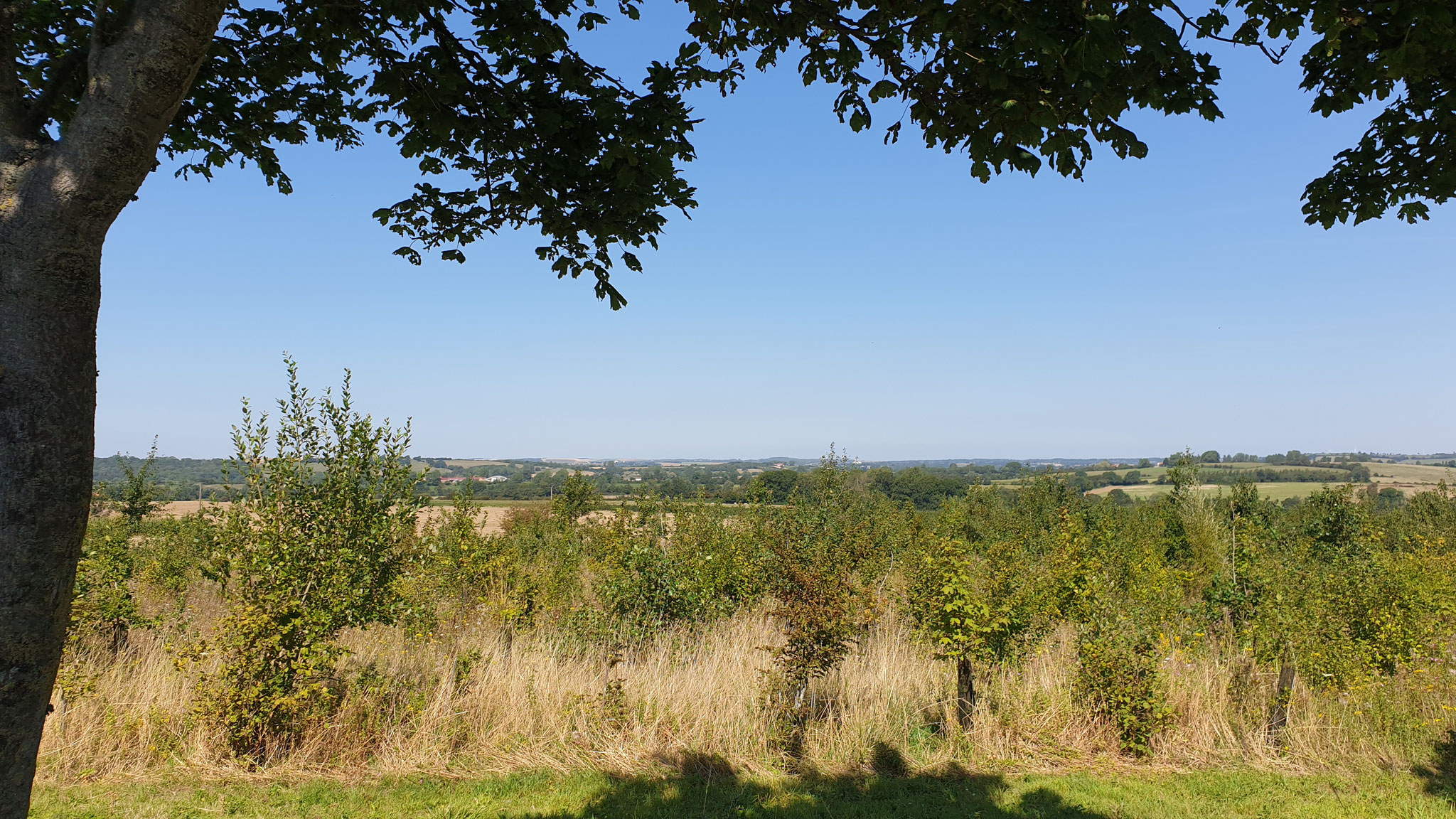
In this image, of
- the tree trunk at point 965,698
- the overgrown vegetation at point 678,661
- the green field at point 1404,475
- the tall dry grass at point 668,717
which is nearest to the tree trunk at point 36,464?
the overgrown vegetation at point 678,661

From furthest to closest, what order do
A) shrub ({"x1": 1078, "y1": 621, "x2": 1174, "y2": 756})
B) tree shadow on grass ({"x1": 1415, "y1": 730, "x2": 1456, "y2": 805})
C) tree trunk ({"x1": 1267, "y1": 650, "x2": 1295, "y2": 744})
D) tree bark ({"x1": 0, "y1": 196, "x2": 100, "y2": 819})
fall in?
tree trunk ({"x1": 1267, "y1": 650, "x2": 1295, "y2": 744})
shrub ({"x1": 1078, "y1": 621, "x2": 1174, "y2": 756})
tree shadow on grass ({"x1": 1415, "y1": 730, "x2": 1456, "y2": 805})
tree bark ({"x1": 0, "y1": 196, "x2": 100, "y2": 819})

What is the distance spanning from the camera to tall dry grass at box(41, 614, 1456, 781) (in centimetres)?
591

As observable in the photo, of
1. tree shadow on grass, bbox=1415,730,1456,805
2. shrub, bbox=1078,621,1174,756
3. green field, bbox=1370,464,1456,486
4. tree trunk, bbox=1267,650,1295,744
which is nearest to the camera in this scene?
tree shadow on grass, bbox=1415,730,1456,805

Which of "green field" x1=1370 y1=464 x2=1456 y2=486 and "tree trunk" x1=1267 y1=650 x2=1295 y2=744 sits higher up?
"tree trunk" x1=1267 y1=650 x2=1295 y2=744

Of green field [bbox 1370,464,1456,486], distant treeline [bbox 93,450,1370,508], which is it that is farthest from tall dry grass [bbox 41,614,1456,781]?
green field [bbox 1370,464,1456,486]

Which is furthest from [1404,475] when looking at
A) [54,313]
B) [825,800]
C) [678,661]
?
[54,313]

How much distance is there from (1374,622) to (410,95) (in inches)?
429

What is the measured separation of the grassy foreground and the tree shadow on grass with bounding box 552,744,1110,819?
0.04ft

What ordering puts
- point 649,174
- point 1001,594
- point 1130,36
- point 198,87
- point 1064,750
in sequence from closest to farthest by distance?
point 1130,36 < point 649,174 < point 198,87 < point 1064,750 < point 1001,594

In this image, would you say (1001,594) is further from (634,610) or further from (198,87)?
(198,87)

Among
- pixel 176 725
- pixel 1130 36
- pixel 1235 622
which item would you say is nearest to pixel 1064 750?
pixel 1235 622

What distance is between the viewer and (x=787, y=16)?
11.0ft

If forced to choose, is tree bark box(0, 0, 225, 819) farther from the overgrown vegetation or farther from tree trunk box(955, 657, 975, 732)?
tree trunk box(955, 657, 975, 732)

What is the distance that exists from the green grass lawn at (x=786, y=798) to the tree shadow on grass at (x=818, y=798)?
0.04ft
